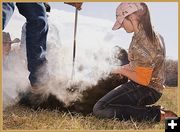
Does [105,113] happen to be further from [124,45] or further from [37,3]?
[37,3]

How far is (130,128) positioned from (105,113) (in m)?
0.35

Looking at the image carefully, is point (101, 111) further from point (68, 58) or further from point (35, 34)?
point (35, 34)

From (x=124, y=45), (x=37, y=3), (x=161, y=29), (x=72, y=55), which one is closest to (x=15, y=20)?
(x=37, y=3)

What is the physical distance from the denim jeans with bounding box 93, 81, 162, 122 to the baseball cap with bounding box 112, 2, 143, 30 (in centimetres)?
76

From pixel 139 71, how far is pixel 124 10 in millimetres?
759

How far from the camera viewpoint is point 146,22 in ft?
20.0

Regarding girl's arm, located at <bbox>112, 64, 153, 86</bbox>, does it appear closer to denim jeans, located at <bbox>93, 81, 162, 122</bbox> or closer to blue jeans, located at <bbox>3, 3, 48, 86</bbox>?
denim jeans, located at <bbox>93, 81, 162, 122</bbox>

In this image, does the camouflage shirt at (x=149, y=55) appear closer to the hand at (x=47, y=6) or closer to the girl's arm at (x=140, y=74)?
the girl's arm at (x=140, y=74)

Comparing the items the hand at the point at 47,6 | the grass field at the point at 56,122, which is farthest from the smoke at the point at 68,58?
the grass field at the point at 56,122

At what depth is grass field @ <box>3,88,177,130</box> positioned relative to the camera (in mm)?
5918

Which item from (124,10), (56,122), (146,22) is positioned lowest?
(56,122)

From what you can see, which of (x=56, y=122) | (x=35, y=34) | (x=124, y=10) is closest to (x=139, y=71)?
(x=124, y=10)

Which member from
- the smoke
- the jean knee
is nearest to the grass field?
the jean knee

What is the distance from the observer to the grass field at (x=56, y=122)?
592 centimetres
